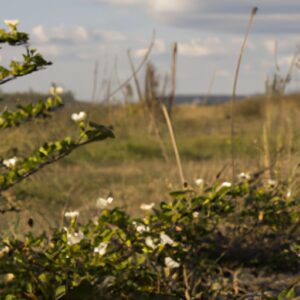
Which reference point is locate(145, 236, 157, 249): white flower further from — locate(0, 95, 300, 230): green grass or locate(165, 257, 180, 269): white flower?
locate(0, 95, 300, 230): green grass

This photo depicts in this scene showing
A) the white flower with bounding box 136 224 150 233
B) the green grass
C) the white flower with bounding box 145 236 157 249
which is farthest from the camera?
the green grass

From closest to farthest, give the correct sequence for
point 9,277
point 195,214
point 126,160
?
1. point 9,277
2. point 195,214
3. point 126,160

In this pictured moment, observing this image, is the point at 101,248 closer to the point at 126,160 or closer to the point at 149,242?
the point at 149,242

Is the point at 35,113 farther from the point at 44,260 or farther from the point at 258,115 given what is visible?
the point at 258,115

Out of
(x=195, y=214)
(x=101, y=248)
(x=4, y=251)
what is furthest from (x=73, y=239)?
(x=195, y=214)

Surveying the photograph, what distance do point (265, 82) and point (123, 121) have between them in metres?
8.84

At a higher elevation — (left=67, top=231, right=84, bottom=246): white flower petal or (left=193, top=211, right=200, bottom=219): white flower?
(left=67, top=231, right=84, bottom=246): white flower petal

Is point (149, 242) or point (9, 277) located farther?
point (149, 242)

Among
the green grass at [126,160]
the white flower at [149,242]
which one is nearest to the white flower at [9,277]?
the white flower at [149,242]

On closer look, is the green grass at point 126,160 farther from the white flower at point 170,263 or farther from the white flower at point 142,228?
the white flower at point 170,263

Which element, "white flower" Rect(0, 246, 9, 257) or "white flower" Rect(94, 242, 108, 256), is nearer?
"white flower" Rect(0, 246, 9, 257)

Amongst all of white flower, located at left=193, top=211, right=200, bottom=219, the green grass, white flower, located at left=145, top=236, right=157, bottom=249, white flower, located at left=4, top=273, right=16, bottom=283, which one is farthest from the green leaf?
the green grass

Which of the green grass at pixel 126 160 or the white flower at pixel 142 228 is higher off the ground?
the white flower at pixel 142 228

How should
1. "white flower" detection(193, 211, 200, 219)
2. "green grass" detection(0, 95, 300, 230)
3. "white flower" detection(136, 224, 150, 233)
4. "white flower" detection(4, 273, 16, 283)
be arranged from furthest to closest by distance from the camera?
"green grass" detection(0, 95, 300, 230), "white flower" detection(193, 211, 200, 219), "white flower" detection(136, 224, 150, 233), "white flower" detection(4, 273, 16, 283)
